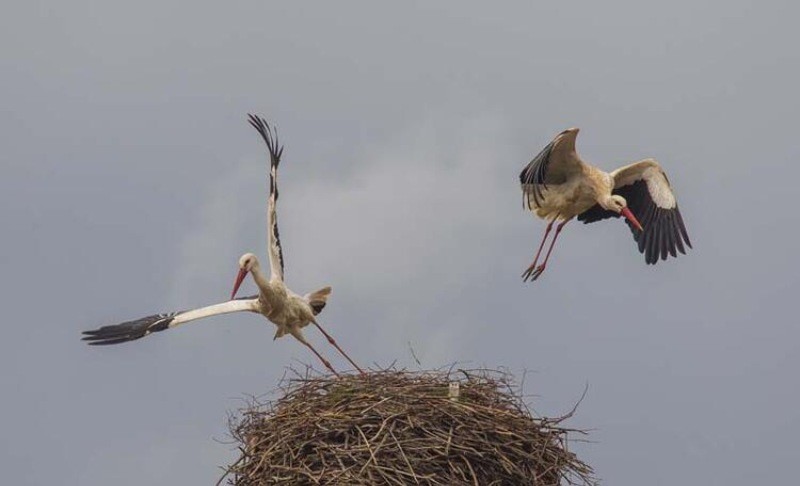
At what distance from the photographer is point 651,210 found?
658 inches

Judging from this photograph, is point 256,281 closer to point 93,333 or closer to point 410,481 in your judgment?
point 93,333

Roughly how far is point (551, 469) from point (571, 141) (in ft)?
16.1

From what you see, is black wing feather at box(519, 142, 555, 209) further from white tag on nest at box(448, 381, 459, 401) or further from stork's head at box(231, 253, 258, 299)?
white tag on nest at box(448, 381, 459, 401)

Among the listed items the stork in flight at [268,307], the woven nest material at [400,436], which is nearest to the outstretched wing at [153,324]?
the stork in flight at [268,307]

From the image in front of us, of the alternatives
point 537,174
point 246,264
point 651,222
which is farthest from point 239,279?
point 651,222

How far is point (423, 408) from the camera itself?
36.4ft

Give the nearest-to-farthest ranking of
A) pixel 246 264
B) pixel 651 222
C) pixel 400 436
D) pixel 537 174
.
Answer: pixel 400 436 < pixel 246 264 < pixel 537 174 < pixel 651 222

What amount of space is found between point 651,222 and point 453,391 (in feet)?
19.0

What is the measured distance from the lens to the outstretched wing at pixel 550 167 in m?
15.3

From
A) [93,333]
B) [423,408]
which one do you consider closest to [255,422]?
[423,408]

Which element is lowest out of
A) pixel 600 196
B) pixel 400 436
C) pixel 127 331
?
pixel 400 436

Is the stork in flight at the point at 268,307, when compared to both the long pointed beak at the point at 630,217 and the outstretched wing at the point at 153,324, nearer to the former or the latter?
the outstretched wing at the point at 153,324

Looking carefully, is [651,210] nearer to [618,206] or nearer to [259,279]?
[618,206]

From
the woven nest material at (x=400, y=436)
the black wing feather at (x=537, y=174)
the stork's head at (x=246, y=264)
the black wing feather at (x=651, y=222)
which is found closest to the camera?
the woven nest material at (x=400, y=436)
